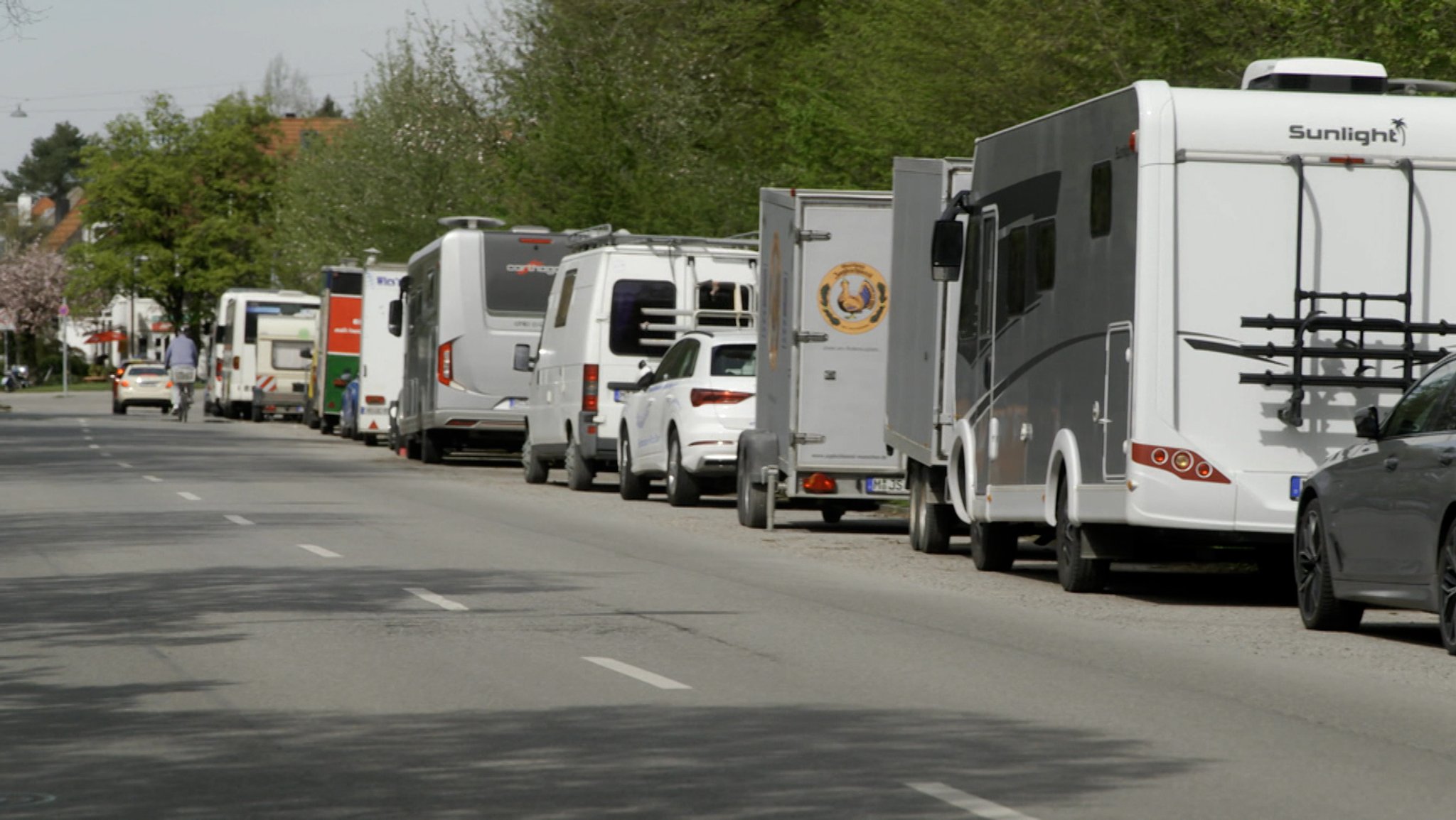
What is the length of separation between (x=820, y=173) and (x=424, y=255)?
239 inches

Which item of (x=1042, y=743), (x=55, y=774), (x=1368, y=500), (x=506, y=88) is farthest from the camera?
(x=506, y=88)

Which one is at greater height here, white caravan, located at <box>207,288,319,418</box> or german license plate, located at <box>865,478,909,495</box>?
white caravan, located at <box>207,288,319,418</box>

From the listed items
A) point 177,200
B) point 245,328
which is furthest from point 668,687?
point 177,200

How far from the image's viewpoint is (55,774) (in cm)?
786

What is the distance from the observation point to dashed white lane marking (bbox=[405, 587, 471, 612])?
Answer: 13656 millimetres

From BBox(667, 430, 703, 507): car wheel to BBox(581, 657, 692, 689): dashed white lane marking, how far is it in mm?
13009

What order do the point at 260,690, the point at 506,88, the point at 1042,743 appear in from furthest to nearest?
the point at 506,88 → the point at 260,690 → the point at 1042,743

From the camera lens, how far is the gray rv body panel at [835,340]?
2103 centimetres

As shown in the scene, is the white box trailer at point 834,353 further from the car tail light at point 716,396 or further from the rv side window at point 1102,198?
the rv side window at point 1102,198

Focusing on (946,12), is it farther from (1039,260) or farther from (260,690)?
(260,690)

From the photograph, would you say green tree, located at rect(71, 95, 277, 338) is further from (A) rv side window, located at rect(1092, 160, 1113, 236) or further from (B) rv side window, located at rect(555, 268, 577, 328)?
(A) rv side window, located at rect(1092, 160, 1113, 236)

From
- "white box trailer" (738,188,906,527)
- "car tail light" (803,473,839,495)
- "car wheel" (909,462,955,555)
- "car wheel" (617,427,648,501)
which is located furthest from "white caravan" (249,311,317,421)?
"car wheel" (909,462,955,555)

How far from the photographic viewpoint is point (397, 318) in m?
38.9

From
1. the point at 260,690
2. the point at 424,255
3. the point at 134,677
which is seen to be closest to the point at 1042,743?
the point at 260,690
